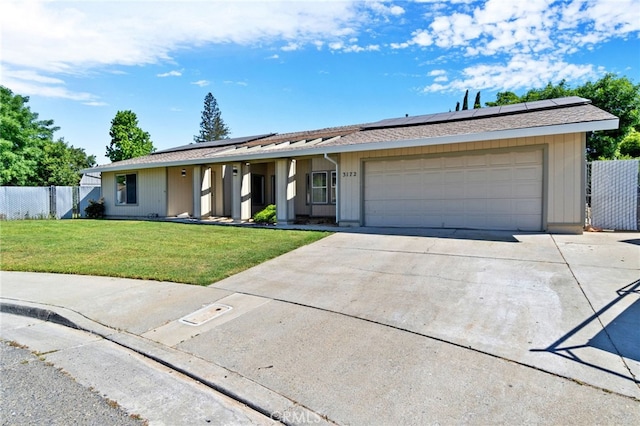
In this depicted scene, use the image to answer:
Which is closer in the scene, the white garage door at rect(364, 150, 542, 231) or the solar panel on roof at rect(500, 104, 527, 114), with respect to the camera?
the white garage door at rect(364, 150, 542, 231)

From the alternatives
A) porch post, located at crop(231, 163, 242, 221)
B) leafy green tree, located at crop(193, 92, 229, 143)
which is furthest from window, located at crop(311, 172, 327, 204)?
leafy green tree, located at crop(193, 92, 229, 143)

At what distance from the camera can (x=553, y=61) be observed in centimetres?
1933

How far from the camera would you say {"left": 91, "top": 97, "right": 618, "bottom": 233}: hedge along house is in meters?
9.70

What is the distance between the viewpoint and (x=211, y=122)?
61.1 meters

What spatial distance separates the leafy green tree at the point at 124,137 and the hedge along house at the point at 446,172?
21350 millimetres

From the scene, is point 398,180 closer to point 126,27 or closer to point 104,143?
point 126,27

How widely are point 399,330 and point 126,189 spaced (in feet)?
65.7

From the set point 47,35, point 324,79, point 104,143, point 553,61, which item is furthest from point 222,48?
point 104,143

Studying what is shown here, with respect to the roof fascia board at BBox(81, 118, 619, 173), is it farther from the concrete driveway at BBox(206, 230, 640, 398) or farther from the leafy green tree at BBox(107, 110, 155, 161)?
the leafy green tree at BBox(107, 110, 155, 161)

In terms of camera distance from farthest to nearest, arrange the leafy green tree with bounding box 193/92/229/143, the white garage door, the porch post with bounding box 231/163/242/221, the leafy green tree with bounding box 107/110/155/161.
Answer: the leafy green tree with bounding box 193/92/229/143 < the leafy green tree with bounding box 107/110/155/161 < the porch post with bounding box 231/163/242/221 < the white garage door

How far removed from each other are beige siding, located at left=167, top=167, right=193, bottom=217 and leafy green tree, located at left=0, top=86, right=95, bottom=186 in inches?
697

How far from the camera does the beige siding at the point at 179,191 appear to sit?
711 inches

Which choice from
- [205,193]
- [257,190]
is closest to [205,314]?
[205,193]

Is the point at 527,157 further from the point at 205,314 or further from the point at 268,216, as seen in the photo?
the point at 205,314
